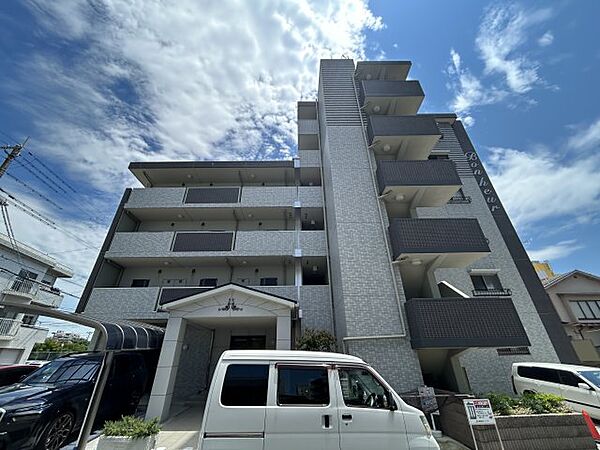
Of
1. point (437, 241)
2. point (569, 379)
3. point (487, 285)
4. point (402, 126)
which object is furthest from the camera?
point (487, 285)

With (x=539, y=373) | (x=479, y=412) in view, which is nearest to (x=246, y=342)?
(x=479, y=412)

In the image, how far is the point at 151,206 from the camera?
1388 centimetres

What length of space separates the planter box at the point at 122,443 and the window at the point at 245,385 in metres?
2.54

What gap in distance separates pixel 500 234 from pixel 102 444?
56.3 feet

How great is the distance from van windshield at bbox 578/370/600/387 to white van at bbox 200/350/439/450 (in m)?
7.63

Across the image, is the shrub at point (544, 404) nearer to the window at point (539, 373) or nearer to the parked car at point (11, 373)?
the window at point (539, 373)

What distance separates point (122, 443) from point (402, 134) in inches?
519

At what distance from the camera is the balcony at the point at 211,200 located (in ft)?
45.9

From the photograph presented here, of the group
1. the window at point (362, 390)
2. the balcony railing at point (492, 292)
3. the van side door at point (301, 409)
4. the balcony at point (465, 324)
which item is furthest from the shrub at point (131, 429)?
the balcony railing at point (492, 292)

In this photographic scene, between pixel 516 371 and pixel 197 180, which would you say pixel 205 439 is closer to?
pixel 516 371

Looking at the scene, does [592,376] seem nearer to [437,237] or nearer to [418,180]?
[437,237]

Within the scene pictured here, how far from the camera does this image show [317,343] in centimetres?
800

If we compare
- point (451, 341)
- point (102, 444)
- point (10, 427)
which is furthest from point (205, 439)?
point (451, 341)

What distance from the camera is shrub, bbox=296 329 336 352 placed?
789 centimetres
